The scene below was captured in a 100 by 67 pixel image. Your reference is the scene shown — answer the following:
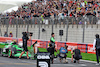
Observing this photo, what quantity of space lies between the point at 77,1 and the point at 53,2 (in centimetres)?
459

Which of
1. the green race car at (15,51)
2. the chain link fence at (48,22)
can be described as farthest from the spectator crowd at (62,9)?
the green race car at (15,51)

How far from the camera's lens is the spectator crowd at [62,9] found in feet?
81.1

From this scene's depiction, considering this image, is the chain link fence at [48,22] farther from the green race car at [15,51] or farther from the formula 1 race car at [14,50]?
the formula 1 race car at [14,50]

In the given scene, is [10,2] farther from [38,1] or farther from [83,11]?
[83,11]

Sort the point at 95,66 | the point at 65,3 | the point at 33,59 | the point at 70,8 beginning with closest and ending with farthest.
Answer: the point at 95,66 → the point at 33,59 → the point at 70,8 → the point at 65,3

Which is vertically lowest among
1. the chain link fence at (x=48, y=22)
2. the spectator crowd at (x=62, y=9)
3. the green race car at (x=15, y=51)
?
the green race car at (x=15, y=51)

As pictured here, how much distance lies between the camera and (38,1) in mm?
35531

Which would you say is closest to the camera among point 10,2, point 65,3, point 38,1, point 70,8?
point 70,8

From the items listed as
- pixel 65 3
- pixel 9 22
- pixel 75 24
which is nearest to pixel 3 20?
pixel 9 22

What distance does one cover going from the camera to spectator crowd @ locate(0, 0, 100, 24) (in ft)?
81.1

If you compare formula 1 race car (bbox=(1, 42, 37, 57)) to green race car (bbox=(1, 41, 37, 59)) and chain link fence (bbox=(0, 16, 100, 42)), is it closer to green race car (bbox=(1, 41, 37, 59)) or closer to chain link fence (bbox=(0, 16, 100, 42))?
green race car (bbox=(1, 41, 37, 59))

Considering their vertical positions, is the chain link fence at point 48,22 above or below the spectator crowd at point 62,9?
below

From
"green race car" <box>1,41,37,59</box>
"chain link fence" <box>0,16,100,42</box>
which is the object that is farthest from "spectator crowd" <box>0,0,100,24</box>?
"green race car" <box>1,41,37,59</box>

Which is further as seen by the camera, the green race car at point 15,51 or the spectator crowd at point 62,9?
the spectator crowd at point 62,9
